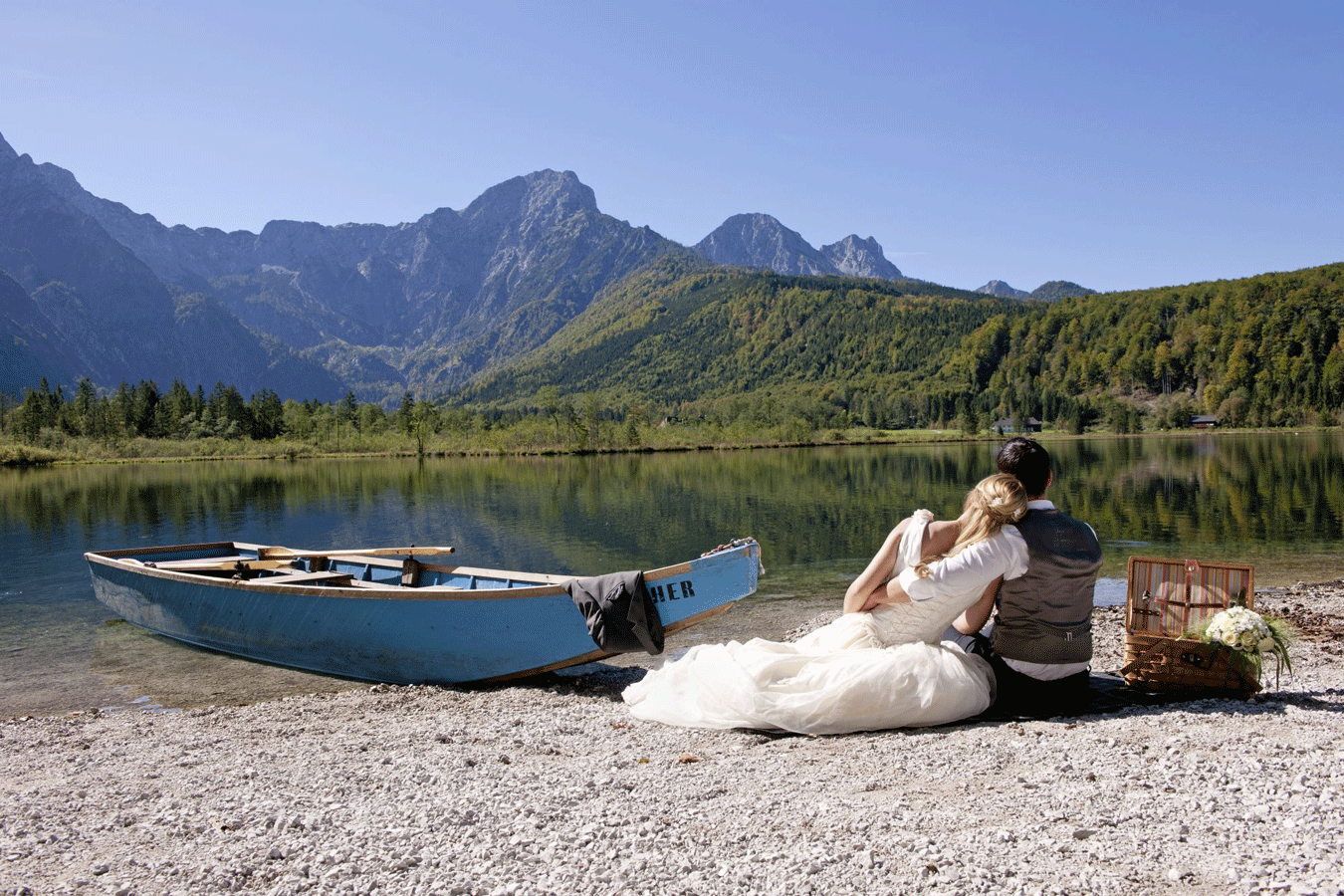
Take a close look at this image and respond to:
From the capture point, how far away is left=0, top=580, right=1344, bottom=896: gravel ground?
15.5ft

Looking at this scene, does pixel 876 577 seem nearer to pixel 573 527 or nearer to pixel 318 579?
pixel 318 579

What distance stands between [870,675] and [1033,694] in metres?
1.51

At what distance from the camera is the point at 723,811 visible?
18.9 ft

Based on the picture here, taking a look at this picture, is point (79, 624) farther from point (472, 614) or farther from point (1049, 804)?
point (1049, 804)

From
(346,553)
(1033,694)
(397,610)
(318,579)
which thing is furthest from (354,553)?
(1033,694)

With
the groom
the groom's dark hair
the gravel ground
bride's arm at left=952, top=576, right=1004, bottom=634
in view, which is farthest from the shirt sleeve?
the gravel ground

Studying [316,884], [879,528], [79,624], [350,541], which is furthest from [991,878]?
[350,541]

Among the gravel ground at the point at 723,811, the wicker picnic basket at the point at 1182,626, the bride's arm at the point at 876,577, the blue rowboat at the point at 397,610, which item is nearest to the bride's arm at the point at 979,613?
the bride's arm at the point at 876,577

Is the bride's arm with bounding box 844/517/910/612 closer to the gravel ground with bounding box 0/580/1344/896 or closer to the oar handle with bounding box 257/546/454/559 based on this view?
the gravel ground with bounding box 0/580/1344/896

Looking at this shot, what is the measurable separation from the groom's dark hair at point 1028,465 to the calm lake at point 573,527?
9.05 m

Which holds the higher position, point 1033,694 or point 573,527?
point 1033,694

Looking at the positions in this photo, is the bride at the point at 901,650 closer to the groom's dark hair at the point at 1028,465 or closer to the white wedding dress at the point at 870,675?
the white wedding dress at the point at 870,675

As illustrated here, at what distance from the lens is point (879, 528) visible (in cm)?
3136

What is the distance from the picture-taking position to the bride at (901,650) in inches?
270
